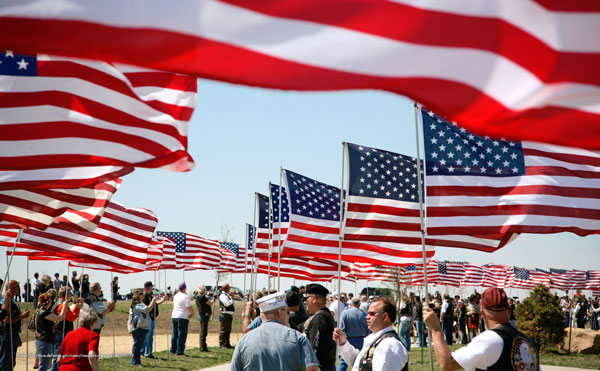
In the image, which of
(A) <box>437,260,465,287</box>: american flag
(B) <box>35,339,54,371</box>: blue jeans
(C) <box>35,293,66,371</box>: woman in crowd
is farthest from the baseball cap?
(A) <box>437,260,465,287</box>: american flag

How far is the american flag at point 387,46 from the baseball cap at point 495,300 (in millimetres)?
2673

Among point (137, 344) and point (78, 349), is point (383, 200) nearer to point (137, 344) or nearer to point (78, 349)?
point (78, 349)

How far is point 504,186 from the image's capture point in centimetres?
898

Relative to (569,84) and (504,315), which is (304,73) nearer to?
(569,84)

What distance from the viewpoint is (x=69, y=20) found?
2768 mm

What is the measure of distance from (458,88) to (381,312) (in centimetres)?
410

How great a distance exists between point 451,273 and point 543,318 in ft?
67.4

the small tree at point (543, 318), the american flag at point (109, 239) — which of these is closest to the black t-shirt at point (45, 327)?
the american flag at point (109, 239)

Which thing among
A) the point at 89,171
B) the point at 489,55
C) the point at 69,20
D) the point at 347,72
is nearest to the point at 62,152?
the point at 89,171

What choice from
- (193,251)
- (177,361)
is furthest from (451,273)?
(177,361)

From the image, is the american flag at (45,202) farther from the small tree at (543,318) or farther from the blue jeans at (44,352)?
the small tree at (543,318)

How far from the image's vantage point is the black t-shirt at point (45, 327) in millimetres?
13914

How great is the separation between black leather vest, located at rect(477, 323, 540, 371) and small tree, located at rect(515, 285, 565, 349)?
64.5 feet

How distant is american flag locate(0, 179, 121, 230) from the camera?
8.03 m
